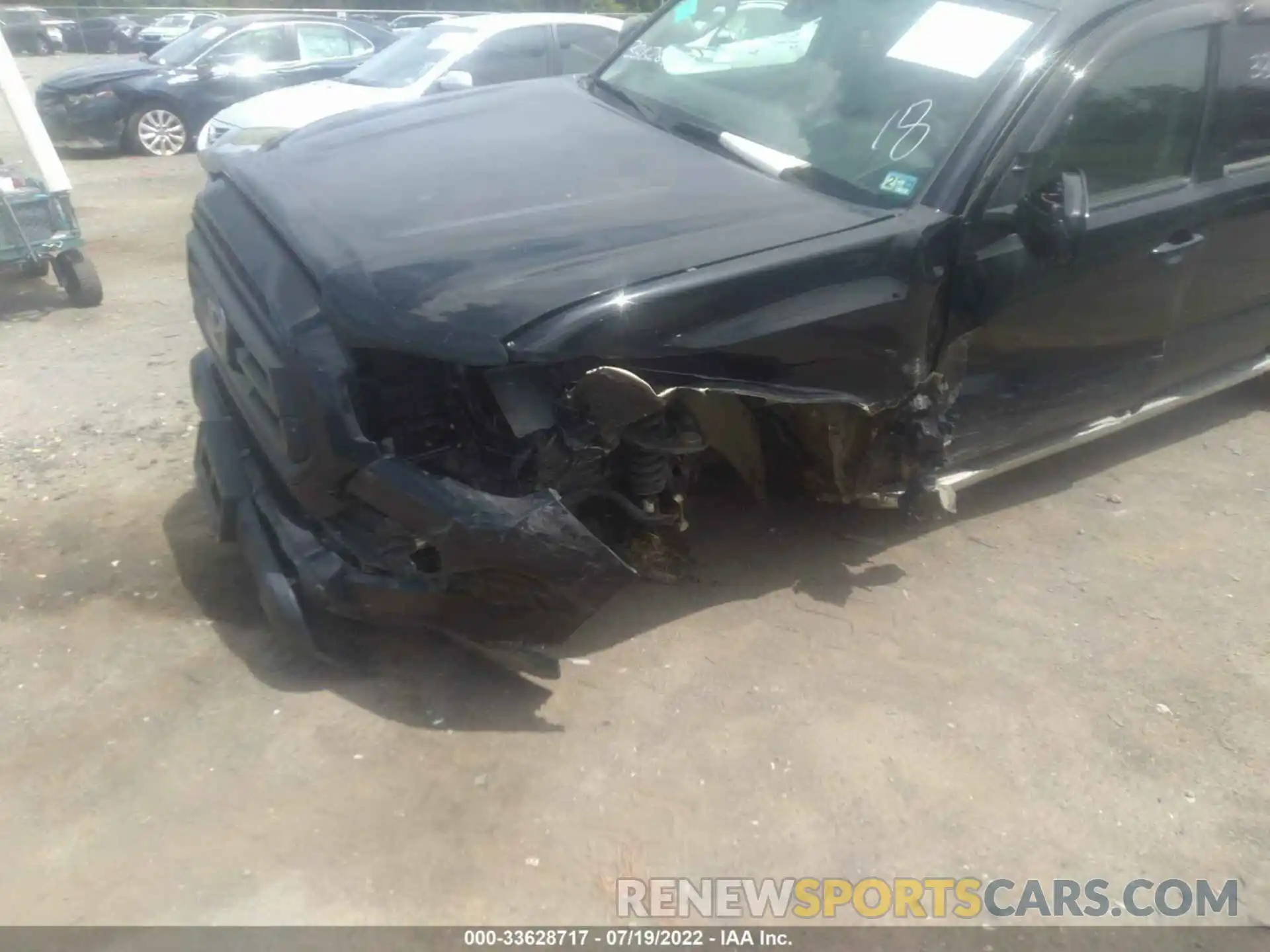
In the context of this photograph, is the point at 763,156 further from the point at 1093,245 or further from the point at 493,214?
the point at 1093,245

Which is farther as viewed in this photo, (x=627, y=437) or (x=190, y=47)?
(x=190, y=47)

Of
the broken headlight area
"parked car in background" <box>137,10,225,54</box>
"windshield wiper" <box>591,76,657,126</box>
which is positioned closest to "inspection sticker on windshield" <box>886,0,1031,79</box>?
"windshield wiper" <box>591,76,657,126</box>

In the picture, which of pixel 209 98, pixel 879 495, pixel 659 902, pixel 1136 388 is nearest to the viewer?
pixel 659 902

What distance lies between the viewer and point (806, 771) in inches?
114

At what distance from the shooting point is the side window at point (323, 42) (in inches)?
457

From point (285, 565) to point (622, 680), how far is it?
1042 mm

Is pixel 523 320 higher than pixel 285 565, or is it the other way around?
pixel 523 320

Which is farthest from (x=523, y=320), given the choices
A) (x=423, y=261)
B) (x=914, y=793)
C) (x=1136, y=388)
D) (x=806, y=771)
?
(x=1136, y=388)

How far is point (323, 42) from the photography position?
38.4 feet

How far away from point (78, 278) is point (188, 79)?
20.2 feet

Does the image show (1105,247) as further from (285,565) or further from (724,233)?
(285,565)

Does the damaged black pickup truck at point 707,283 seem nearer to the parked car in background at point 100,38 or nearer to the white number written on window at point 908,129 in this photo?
the white number written on window at point 908,129

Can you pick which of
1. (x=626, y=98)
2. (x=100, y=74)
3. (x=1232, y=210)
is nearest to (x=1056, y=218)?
(x=1232, y=210)

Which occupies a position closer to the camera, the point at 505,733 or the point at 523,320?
the point at 523,320
